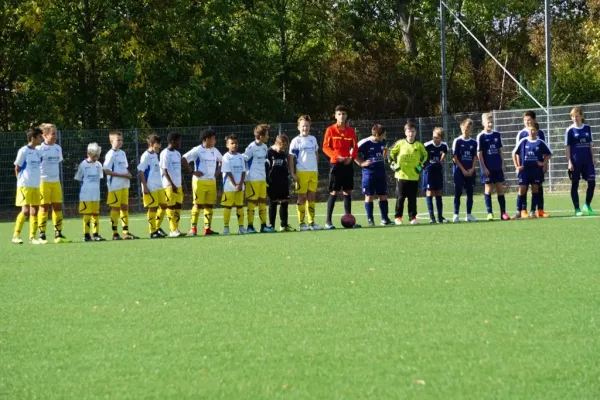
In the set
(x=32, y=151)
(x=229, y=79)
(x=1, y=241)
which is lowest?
(x=1, y=241)

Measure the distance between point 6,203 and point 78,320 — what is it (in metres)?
A: 23.8

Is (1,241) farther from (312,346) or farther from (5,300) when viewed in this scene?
(312,346)

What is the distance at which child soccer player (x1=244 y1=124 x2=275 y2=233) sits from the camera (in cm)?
1962

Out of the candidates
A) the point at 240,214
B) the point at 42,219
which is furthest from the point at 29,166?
the point at 240,214

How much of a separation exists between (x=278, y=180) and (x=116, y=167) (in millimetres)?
2848

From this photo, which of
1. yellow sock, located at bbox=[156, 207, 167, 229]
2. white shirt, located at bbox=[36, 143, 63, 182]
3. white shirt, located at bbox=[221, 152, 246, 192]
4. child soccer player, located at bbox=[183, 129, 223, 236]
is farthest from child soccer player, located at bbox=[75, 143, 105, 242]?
white shirt, located at bbox=[221, 152, 246, 192]

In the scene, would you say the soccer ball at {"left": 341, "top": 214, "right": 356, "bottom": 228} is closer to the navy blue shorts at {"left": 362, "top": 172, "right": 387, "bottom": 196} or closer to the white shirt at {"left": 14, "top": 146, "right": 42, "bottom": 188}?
the navy blue shorts at {"left": 362, "top": 172, "right": 387, "bottom": 196}

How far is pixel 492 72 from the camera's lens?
2067 inches

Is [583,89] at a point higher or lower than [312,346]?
higher

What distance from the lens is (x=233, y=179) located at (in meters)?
19.6

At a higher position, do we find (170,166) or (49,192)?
(170,166)

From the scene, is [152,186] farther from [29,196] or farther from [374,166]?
[374,166]

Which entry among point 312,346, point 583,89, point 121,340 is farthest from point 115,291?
point 583,89

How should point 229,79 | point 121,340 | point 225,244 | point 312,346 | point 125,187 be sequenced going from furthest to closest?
1. point 229,79
2. point 125,187
3. point 225,244
4. point 121,340
5. point 312,346
